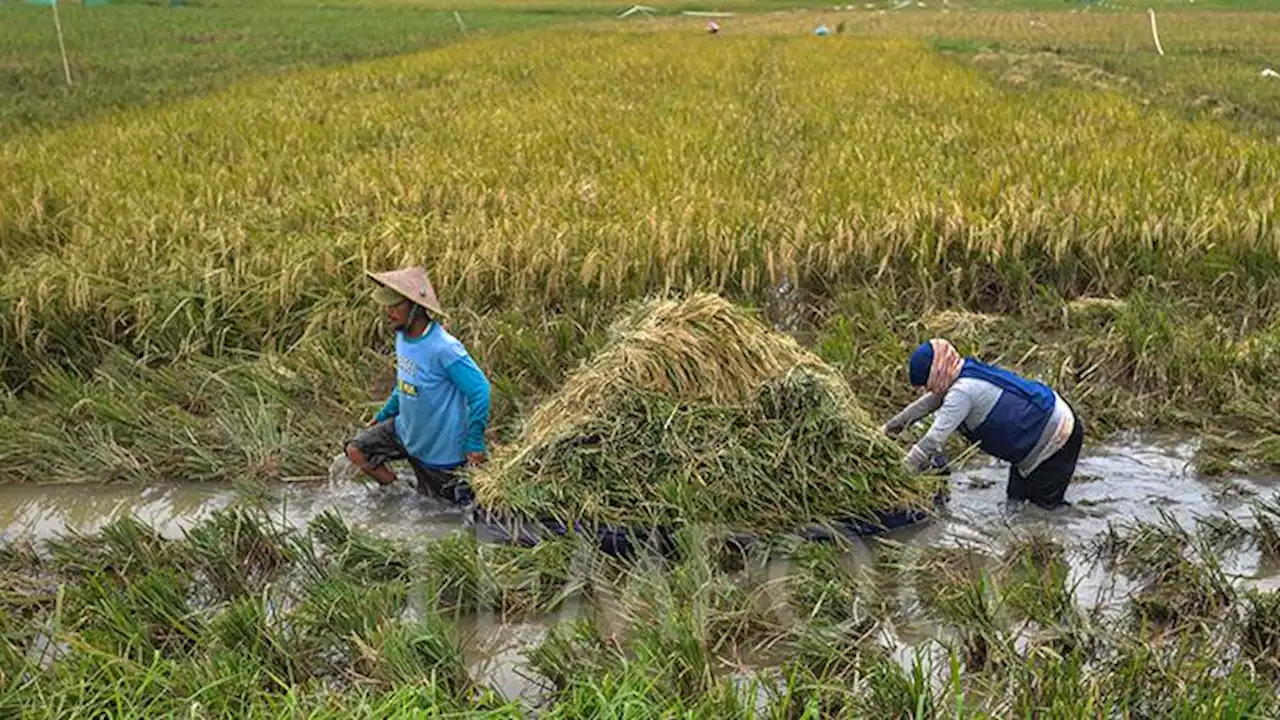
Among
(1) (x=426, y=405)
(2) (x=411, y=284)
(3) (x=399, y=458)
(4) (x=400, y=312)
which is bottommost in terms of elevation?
(3) (x=399, y=458)

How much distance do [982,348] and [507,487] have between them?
8.55 ft

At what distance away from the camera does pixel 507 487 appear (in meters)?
3.52

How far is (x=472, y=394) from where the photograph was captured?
375 cm

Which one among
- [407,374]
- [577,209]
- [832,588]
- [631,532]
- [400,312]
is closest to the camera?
[832,588]

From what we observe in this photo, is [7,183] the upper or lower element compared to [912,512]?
upper

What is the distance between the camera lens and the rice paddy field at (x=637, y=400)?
276 cm

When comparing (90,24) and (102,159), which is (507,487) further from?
(90,24)

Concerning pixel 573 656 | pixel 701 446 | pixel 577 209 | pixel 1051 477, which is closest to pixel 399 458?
pixel 701 446

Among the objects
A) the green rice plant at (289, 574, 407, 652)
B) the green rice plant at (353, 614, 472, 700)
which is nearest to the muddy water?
the green rice plant at (289, 574, 407, 652)

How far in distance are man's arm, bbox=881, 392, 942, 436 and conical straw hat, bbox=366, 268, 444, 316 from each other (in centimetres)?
167

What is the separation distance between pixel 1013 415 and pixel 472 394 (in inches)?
74.7

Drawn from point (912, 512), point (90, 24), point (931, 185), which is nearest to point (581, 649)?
point (912, 512)

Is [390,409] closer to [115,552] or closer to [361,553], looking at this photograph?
[361,553]

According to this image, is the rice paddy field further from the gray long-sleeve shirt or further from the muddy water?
the gray long-sleeve shirt
